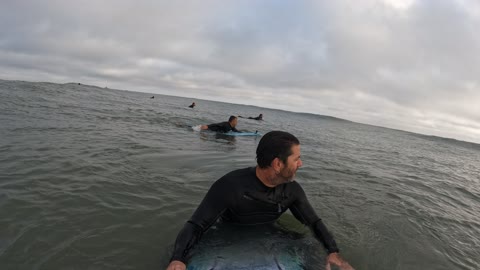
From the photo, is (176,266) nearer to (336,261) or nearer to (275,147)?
(275,147)

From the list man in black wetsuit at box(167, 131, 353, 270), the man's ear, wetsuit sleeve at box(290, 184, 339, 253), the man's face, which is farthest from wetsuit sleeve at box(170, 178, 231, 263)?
wetsuit sleeve at box(290, 184, 339, 253)

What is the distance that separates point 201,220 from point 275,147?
131 centimetres

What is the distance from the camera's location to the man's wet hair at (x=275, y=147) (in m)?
3.49

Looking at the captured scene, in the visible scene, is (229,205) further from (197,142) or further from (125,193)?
(197,142)

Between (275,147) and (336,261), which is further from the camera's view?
(336,261)

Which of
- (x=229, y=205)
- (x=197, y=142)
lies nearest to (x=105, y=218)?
(x=229, y=205)

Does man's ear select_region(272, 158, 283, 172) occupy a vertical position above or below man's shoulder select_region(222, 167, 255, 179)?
above

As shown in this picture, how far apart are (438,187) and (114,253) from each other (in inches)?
523

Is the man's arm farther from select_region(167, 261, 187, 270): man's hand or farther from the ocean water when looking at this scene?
select_region(167, 261, 187, 270): man's hand

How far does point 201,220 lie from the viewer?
3586 millimetres

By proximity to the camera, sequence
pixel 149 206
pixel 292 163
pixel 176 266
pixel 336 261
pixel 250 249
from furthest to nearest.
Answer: pixel 149 206 → pixel 250 249 → pixel 336 261 → pixel 292 163 → pixel 176 266

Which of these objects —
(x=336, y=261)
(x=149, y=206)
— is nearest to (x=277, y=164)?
(x=336, y=261)

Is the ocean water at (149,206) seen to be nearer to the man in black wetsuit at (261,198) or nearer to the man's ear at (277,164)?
the man in black wetsuit at (261,198)

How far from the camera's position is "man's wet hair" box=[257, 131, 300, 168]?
3.49 meters
